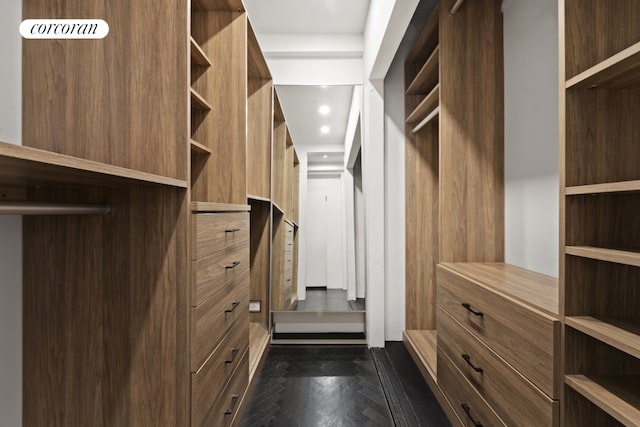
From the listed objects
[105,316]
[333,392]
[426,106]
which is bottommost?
[333,392]

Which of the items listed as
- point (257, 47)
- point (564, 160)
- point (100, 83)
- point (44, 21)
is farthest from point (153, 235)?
point (257, 47)

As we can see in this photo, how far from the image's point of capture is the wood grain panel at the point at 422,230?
114 inches

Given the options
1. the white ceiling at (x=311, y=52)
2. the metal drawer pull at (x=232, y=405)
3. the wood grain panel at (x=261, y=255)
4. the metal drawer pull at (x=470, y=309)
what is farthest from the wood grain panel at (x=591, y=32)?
the wood grain panel at (x=261, y=255)

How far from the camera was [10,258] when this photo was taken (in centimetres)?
110

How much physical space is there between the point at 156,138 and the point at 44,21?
1.70 feet

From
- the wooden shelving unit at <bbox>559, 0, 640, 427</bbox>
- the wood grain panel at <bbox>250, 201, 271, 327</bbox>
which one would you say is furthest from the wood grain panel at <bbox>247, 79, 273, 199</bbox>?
the wooden shelving unit at <bbox>559, 0, 640, 427</bbox>

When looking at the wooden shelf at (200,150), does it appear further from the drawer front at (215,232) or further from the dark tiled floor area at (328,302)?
the dark tiled floor area at (328,302)

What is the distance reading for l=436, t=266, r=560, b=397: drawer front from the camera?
1016 mm

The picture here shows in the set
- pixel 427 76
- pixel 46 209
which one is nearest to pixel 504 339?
pixel 46 209

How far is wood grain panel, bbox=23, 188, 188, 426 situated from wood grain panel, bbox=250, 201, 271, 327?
170cm

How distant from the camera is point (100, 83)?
120cm

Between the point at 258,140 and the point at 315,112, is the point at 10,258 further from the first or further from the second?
the point at 315,112

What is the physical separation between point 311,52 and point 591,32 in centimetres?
246

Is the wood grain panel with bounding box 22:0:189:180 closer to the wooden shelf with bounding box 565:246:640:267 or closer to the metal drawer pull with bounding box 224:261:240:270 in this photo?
the metal drawer pull with bounding box 224:261:240:270
